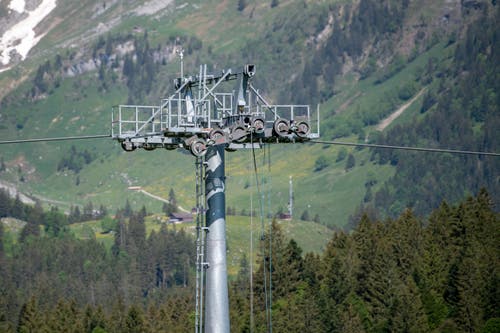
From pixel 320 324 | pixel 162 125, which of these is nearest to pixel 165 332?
pixel 320 324

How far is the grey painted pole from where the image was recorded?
184 feet

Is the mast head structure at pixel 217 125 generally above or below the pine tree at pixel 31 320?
above

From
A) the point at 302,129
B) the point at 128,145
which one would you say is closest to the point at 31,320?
the point at 128,145

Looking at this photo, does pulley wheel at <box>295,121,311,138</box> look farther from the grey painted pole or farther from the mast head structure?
the grey painted pole

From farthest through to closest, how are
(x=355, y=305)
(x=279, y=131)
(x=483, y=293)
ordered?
1. (x=355, y=305)
2. (x=483, y=293)
3. (x=279, y=131)

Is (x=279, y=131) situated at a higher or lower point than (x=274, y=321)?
higher

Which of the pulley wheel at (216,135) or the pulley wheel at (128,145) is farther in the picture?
the pulley wheel at (128,145)

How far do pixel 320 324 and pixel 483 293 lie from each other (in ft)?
55.6

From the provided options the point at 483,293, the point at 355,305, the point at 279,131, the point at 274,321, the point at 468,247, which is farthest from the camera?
the point at 468,247

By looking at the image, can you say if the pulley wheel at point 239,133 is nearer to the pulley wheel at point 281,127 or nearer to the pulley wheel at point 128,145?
the pulley wheel at point 281,127

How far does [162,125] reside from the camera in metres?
58.4

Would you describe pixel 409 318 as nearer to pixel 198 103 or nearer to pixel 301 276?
pixel 301 276

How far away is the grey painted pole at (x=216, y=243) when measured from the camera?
5606 cm

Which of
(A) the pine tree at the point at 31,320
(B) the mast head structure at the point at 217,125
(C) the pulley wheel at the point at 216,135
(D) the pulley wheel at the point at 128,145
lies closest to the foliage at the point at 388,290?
(A) the pine tree at the point at 31,320
